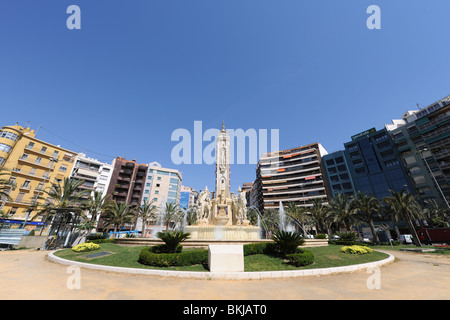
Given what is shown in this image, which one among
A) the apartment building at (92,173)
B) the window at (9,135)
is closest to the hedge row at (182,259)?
the window at (9,135)

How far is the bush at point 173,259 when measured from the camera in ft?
32.8

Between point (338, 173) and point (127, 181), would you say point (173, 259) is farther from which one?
point (338, 173)

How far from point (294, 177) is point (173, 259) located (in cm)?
7196

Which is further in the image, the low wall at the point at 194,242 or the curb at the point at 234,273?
the low wall at the point at 194,242

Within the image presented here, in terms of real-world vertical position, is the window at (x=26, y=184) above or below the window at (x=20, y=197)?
above

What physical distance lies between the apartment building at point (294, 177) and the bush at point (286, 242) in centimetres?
6129

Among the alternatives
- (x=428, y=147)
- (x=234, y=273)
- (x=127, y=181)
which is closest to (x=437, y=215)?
(x=428, y=147)

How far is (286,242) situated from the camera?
37.8ft

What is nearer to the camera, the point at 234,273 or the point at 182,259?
the point at 234,273

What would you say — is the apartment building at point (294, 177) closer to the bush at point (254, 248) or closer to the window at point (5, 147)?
the bush at point (254, 248)

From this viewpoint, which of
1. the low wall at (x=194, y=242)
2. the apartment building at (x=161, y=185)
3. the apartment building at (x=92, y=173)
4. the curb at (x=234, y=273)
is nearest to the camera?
the curb at (x=234, y=273)

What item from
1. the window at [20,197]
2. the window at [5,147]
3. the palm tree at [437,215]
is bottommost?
the palm tree at [437,215]

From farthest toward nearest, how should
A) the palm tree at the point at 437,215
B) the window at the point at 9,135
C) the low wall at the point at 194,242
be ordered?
1. the window at the point at 9,135
2. the palm tree at the point at 437,215
3. the low wall at the point at 194,242
